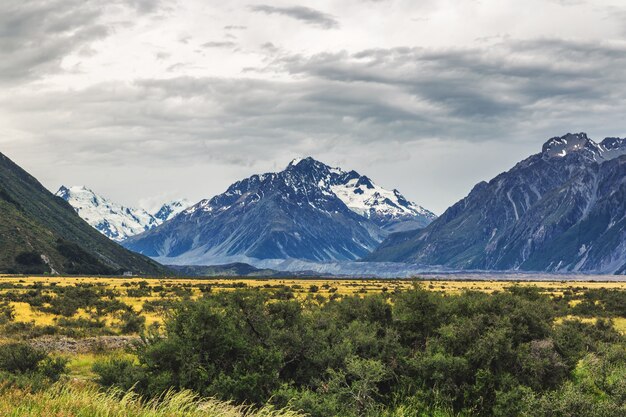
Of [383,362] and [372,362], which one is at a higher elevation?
[372,362]

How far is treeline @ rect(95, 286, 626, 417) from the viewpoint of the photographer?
80.4ft

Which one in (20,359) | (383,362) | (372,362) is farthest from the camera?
(20,359)

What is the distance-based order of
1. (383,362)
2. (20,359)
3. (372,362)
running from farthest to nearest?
1. (20,359)
2. (383,362)
3. (372,362)

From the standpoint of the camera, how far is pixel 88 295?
283ft

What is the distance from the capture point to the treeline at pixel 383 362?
24500 millimetres

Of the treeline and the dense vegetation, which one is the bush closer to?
the dense vegetation

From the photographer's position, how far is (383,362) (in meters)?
28.1

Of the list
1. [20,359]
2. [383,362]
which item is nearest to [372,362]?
[383,362]

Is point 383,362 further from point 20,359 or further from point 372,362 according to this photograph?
point 20,359

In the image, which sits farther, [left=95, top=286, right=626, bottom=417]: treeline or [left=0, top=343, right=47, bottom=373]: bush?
[left=0, top=343, right=47, bottom=373]: bush

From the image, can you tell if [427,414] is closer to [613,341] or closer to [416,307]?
[416,307]

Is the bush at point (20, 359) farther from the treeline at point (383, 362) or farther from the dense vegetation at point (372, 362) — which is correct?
the treeline at point (383, 362)

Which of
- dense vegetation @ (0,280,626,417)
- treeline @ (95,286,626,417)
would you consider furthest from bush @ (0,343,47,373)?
treeline @ (95,286,626,417)

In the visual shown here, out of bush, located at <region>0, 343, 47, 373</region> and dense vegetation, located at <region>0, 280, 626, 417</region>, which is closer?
dense vegetation, located at <region>0, 280, 626, 417</region>
